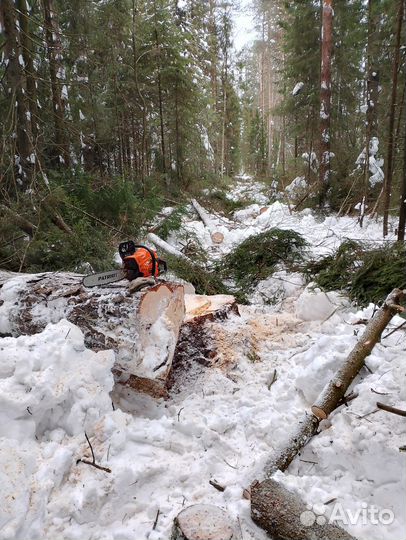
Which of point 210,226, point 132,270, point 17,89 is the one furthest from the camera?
point 210,226

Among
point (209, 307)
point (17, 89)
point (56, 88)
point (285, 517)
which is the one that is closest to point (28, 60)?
point (56, 88)

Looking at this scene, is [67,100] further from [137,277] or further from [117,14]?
[137,277]

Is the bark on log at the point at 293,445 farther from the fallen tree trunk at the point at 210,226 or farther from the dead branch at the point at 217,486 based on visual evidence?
the fallen tree trunk at the point at 210,226

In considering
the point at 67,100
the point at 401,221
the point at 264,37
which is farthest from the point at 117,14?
the point at 264,37

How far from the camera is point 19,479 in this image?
2096mm

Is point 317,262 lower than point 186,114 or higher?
lower

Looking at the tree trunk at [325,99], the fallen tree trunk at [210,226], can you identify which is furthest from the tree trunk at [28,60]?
the tree trunk at [325,99]

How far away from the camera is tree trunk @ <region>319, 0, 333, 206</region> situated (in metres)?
11.3

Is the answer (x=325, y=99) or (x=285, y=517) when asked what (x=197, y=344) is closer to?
(x=285, y=517)

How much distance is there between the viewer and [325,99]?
1157 centimetres

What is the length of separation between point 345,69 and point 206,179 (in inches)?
268

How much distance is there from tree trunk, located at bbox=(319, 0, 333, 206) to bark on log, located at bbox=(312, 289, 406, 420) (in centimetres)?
951

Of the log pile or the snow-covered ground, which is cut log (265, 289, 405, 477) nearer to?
the snow-covered ground

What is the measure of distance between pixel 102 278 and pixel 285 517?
2.68 m
